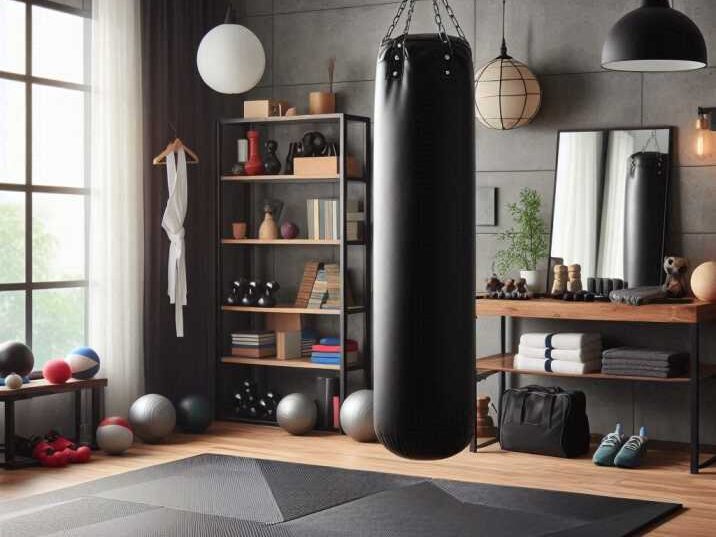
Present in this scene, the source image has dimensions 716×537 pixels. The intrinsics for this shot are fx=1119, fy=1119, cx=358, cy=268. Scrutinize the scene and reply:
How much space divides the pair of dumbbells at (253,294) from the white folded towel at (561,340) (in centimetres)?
176

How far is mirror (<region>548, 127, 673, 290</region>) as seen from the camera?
6.34 m

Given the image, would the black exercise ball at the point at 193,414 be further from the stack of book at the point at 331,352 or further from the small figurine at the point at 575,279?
the small figurine at the point at 575,279

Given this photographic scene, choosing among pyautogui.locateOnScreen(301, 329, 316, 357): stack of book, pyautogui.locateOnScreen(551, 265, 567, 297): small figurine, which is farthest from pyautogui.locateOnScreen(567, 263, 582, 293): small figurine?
pyautogui.locateOnScreen(301, 329, 316, 357): stack of book

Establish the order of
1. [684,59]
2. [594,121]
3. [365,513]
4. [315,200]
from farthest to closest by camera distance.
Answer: [315,200]
[594,121]
[684,59]
[365,513]

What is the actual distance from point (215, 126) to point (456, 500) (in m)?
3.47

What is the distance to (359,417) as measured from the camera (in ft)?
21.5

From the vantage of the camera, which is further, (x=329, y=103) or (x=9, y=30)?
(x=329, y=103)

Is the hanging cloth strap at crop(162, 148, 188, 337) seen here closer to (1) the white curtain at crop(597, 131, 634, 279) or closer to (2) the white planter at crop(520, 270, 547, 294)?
(2) the white planter at crop(520, 270, 547, 294)

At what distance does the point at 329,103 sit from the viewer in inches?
286

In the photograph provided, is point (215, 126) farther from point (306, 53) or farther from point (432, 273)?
point (432, 273)

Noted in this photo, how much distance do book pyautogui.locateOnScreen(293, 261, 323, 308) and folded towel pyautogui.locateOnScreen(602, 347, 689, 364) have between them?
2.08 meters

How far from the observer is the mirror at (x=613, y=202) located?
634cm

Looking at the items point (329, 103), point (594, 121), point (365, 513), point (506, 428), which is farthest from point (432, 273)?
point (329, 103)

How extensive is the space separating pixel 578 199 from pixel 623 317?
989 millimetres
